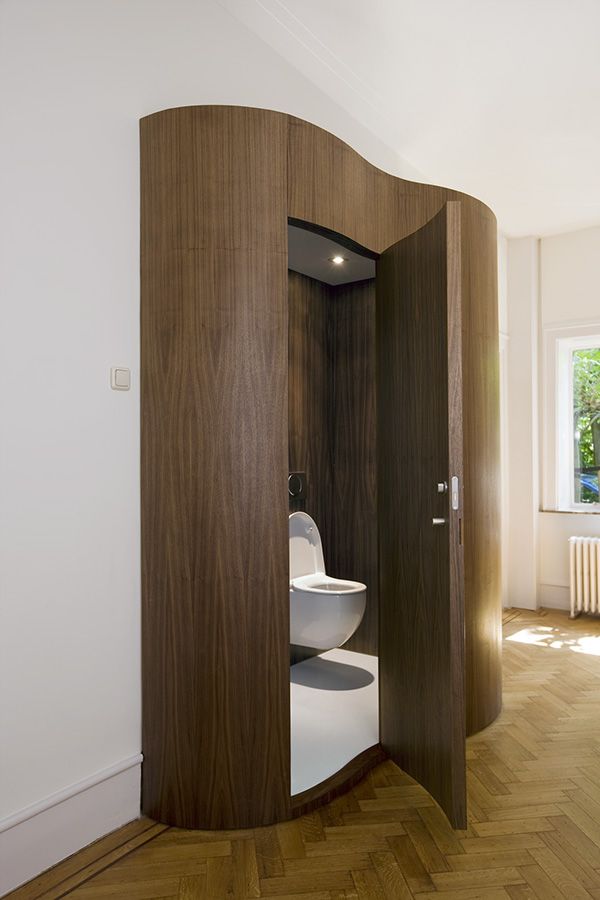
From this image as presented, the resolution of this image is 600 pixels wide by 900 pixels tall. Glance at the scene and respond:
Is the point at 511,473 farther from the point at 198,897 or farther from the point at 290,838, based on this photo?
the point at 198,897

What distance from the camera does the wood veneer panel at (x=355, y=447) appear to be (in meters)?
3.35

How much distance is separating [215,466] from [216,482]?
0.16 feet

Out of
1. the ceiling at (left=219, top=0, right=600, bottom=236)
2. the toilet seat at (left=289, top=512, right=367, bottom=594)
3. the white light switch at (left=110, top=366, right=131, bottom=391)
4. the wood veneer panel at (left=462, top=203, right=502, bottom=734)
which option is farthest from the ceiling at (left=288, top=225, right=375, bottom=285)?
the toilet seat at (left=289, top=512, right=367, bottom=594)

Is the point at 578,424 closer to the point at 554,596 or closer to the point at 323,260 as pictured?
the point at 554,596

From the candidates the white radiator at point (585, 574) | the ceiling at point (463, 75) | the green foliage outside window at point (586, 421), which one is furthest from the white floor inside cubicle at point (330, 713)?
the ceiling at point (463, 75)

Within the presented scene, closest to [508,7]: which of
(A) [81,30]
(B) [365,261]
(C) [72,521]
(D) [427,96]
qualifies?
(D) [427,96]

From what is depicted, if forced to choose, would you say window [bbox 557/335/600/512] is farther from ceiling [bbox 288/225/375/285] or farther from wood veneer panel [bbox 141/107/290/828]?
wood veneer panel [bbox 141/107/290/828]

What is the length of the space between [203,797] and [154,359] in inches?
52.6

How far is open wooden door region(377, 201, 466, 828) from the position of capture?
6.14 feet

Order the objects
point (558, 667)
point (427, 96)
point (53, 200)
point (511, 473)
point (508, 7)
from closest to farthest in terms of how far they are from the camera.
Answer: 1. point (53, 200)
2. point (508, 7)
3. point (427, 96)
4. point (558, 667)
5. point (511, 473)

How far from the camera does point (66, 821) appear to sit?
1.73m

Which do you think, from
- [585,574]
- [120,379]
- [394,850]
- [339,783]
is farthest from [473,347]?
[585,574]

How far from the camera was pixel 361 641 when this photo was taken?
3408mm

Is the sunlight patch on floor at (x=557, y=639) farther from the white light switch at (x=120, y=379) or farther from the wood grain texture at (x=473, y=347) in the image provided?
the white light switch at (x=120, y=379)
